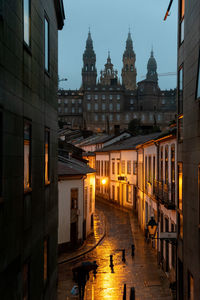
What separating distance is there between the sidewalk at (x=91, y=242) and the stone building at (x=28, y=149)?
29.0ft

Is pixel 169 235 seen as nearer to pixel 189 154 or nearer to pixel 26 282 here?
pixel 189 154

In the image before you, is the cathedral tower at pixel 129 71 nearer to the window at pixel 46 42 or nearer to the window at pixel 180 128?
the window at pixel 180 128

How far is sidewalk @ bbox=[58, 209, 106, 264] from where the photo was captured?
19.9 m

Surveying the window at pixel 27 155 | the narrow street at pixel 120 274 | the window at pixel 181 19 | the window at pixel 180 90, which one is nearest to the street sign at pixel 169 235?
the narrow street at pixel 120 274

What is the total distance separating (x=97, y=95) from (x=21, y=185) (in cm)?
13574

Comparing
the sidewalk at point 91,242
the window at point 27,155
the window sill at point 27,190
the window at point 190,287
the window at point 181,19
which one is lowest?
the sidewalk at point 91,242

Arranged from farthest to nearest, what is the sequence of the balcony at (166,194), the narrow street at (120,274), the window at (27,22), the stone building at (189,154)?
1. the balcony at (166,194)
2. the narrow street at (120,274)
3. the stone building at (189,154)
4. the window at (27,22)

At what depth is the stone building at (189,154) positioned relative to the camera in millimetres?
9680

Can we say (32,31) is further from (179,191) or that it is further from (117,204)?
(117,204)

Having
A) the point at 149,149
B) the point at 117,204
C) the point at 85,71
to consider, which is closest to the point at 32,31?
the point at 149,149

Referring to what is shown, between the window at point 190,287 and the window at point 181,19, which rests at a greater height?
the window at point 181,19

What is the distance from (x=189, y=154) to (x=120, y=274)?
361 inches

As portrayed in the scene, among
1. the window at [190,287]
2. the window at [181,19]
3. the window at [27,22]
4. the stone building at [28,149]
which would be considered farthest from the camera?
the window at [181,19]

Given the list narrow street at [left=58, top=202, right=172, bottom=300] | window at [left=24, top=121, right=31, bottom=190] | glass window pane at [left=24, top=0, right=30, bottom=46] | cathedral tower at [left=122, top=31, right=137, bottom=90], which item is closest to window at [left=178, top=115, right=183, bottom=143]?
window at [left=24, top=121, right=31, bottom=190]
